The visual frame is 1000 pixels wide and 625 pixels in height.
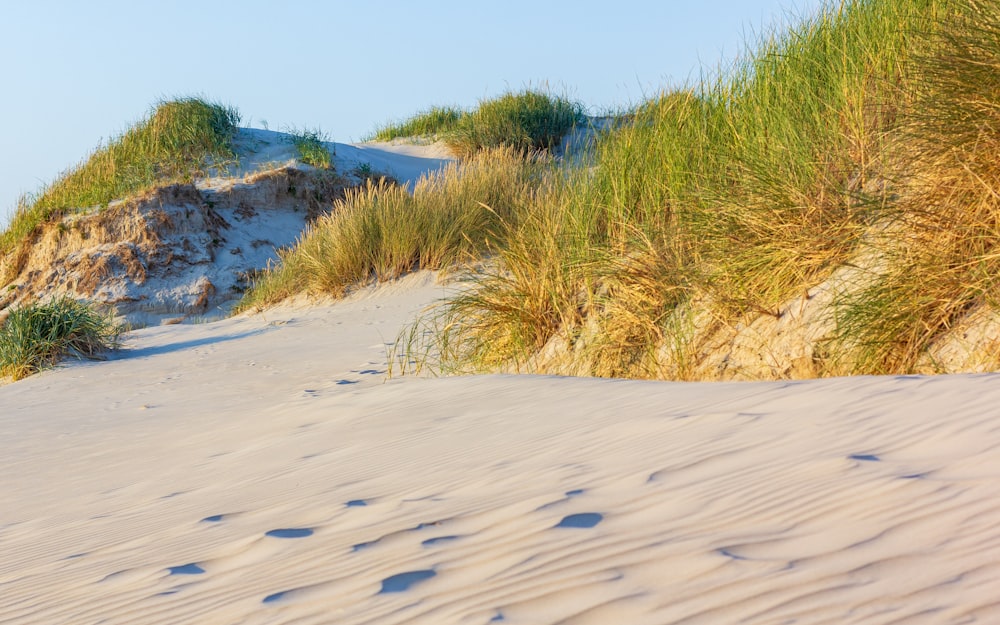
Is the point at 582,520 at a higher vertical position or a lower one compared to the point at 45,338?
lower

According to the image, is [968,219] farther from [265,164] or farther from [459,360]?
[265,164]

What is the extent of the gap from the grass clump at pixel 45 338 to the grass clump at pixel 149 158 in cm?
715

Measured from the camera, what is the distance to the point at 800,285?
4.44 metres

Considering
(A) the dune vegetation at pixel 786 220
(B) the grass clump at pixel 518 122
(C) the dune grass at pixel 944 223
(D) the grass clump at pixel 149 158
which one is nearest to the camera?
(C) the dune grass at pixel 944 223

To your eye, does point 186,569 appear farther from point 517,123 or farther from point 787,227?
point 517,123

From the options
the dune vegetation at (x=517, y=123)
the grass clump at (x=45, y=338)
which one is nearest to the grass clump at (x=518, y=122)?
the dune vegetation at (x=517, y=123)

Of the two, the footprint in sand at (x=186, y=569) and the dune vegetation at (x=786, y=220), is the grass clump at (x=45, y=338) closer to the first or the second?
the dune vegetation at (x=786, y=220)

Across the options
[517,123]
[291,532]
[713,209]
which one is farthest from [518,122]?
[291,532]

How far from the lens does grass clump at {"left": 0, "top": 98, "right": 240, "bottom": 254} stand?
15617 millimetres

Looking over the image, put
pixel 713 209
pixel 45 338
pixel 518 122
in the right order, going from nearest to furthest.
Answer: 1. pixel 713 209
2. pixel 45 338
3. pixel 518 122

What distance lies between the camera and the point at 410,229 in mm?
10852

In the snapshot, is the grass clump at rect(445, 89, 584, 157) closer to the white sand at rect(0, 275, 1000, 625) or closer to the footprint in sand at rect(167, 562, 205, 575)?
the white sand at rect(0, 275, 1000, 625)

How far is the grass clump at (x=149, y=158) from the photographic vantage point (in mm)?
15617

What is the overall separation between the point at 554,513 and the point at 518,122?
16.4 meters
